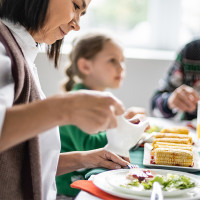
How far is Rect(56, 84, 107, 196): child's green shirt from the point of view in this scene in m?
1.41

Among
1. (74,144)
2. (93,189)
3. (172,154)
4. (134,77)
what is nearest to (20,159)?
(93,189)

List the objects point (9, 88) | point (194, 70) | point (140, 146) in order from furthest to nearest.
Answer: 1. point (194, 70)
2. point (140, 146)
3. point (9, 88)

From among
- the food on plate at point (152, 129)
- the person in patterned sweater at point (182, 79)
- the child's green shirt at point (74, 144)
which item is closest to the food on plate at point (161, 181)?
the child's green shirt at point (74, 144)

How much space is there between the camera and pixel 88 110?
2.22 ft

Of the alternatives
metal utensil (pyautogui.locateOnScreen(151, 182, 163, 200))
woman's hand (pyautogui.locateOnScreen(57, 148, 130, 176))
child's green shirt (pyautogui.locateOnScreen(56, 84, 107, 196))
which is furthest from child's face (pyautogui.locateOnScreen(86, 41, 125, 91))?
metal utensil (pyautogui.locateOnScreen(151, 182, 163, 200))

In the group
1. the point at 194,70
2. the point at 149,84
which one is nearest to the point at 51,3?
the point at 194,70

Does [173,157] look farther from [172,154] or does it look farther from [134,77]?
[134,77]

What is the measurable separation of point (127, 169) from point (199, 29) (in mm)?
2677

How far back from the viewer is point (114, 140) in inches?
34.8

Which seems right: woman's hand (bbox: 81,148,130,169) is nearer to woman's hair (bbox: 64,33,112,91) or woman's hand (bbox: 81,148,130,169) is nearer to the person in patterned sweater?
woman's hair (bbox: 64,33,112,91)

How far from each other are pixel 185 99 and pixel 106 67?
0.45 meters

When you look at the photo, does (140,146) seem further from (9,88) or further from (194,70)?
(194,70)

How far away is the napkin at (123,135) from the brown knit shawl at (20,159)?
17 cm

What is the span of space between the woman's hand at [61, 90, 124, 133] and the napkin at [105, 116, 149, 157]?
0.17 m
